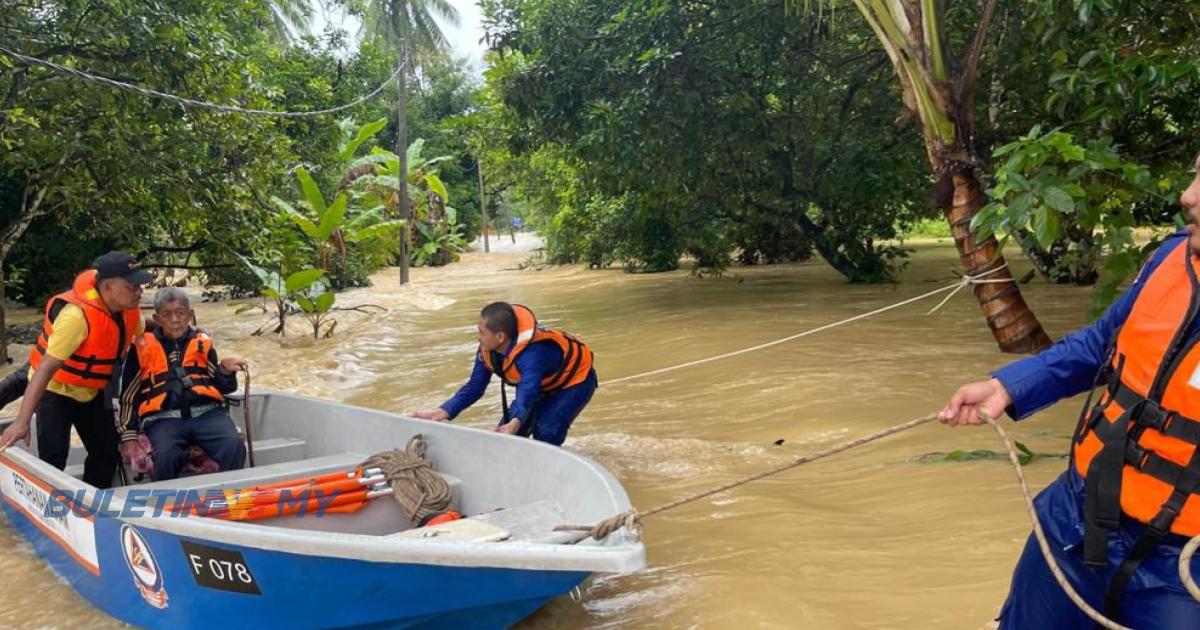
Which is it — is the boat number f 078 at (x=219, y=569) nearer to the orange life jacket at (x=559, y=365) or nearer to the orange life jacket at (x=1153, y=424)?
the orange life jacket at (x=559, y=365)

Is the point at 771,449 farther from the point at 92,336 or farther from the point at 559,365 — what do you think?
the point at 92,336

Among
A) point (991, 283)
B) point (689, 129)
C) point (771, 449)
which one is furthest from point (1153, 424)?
point (689, 129)

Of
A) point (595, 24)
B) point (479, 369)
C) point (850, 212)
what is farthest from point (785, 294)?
point (479, 369)

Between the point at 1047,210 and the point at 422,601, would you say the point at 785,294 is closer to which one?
the point at 1047,210

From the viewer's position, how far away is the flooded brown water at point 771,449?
3580 millimetres

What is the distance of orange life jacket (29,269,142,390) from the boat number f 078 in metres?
1.65

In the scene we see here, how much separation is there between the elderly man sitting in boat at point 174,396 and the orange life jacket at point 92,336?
0.21 m

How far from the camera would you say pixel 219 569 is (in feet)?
10.3

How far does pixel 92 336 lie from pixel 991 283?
5.99 metres

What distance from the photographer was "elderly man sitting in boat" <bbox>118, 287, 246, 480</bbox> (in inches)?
186

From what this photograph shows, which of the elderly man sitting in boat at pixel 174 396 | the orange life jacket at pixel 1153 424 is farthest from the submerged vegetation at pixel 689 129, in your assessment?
the elderly man sitting in boat at pixel 174 396

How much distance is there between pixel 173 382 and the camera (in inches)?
189

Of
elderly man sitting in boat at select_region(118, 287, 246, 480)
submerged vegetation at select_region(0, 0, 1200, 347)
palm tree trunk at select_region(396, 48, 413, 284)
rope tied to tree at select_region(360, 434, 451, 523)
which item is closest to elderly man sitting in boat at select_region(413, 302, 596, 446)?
rope tied to tree at select_region(360, 434, 451, 523)

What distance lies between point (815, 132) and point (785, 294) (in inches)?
114
